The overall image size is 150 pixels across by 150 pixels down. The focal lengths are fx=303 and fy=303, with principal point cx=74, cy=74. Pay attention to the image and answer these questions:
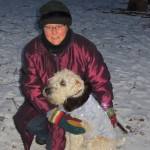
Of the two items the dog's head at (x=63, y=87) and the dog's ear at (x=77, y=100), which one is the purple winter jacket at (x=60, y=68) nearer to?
the dog's head at (x=63, y=87)

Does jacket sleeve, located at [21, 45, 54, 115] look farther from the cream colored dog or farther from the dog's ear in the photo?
the dog's ear

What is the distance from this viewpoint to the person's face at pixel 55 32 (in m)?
3.55

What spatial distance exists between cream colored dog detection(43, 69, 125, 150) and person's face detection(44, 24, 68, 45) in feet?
1.24

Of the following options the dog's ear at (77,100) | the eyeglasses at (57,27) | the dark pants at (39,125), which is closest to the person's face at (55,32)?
the eyeglasses at (57,27)

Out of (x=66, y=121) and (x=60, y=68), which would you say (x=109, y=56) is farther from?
(x=66, y=121)

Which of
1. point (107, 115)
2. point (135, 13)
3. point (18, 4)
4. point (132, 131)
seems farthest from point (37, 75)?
point (18, 4)

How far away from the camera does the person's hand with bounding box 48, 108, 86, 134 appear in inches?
134

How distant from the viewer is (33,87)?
3.82 meters

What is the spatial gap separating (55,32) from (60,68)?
513mm

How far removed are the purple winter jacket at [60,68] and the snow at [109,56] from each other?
3.28 ft

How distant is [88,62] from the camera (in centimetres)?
378

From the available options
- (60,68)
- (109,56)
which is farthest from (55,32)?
(109,56)

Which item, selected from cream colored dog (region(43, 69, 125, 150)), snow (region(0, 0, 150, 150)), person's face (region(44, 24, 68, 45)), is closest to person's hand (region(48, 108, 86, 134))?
cream colored dog (region(43, 69, 125, 150))

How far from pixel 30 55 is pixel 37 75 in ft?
0.94
